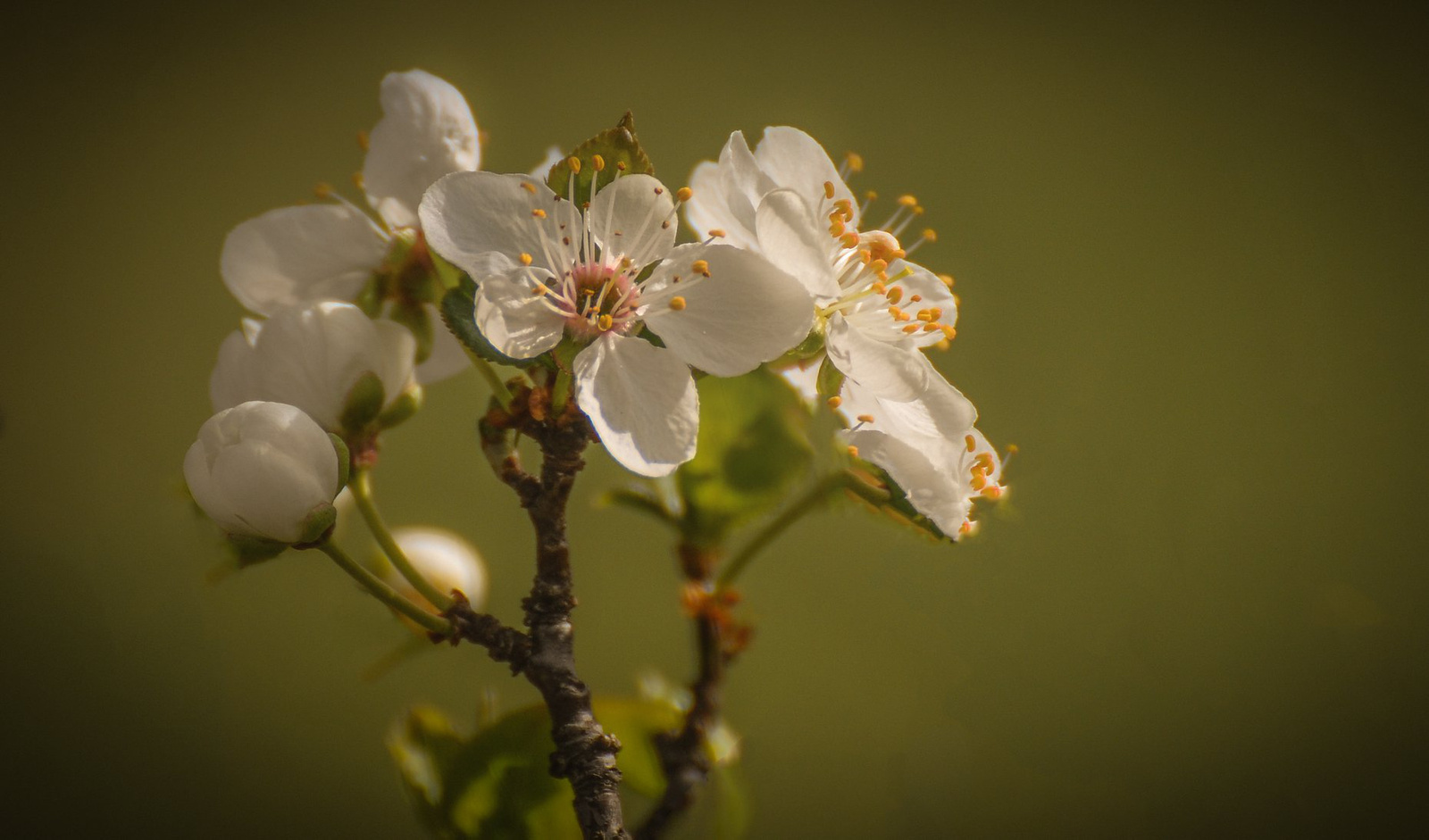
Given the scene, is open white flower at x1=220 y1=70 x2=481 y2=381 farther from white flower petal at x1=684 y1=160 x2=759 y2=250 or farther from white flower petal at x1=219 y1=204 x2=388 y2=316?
white flower petal at x1=684 y1=160 x2=759 y2=250

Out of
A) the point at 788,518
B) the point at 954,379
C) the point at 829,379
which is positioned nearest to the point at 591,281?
the point at 829,379

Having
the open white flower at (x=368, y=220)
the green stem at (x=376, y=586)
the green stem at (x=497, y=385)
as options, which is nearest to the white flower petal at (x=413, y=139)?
the open white flower at (x=368, y=220)

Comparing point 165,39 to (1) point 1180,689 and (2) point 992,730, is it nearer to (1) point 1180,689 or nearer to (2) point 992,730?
(2) point 992,730

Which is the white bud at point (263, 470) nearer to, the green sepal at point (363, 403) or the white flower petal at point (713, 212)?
the green sepal at point (363, 403)

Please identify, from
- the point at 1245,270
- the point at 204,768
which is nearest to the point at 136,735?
the point at 204,768

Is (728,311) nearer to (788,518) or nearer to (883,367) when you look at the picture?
(883,367)

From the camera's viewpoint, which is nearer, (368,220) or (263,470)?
(263,470)
